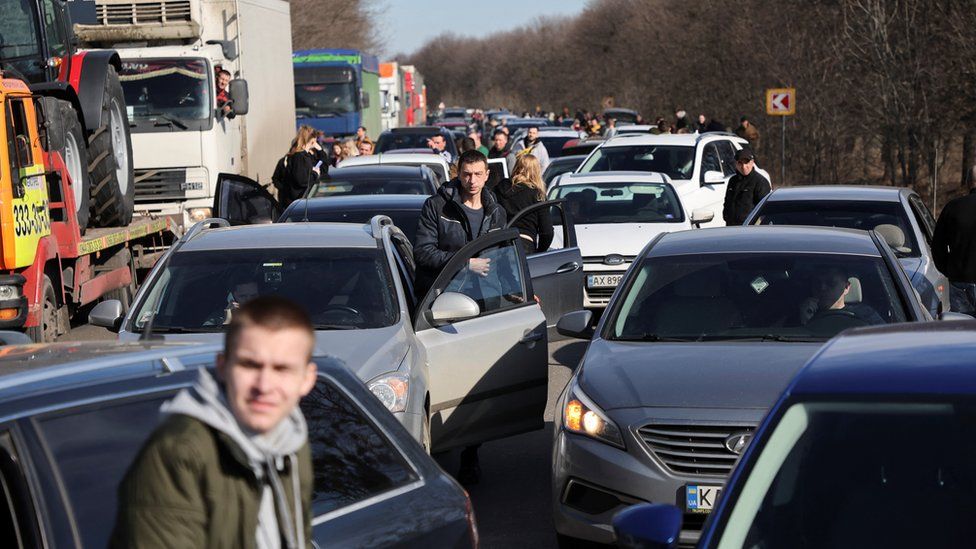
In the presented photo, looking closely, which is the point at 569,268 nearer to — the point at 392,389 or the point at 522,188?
the point at 522,188

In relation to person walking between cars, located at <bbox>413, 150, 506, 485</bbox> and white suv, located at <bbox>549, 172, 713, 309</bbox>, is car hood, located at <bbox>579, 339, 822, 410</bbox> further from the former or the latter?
white suv, located at <bbox>549, 172, 713, 309</bbox>

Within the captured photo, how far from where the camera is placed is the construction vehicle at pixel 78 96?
13.3m

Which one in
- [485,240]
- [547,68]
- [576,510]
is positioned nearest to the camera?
[576,510]

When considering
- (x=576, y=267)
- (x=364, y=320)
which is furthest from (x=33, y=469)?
(x=576, y=267)

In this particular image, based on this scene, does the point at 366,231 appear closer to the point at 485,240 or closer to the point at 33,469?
the point at 485,240

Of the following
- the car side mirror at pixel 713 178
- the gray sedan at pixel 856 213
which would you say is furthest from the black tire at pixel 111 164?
the car side mirror at pixel 713 178

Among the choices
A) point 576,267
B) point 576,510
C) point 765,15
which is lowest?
point 576,510

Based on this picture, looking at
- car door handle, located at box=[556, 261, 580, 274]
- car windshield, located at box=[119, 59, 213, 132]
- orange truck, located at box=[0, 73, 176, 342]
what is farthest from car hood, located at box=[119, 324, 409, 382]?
car windshield, located at box=[119, 59, 213, 132]

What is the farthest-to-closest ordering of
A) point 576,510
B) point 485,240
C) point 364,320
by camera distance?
point 485,240 → point 364,320 → point 576,510

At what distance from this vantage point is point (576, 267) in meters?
10.0

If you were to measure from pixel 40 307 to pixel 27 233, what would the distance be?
0.59 m

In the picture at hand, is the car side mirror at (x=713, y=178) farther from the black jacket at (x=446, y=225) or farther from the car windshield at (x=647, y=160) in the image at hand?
the black jacket at (x=446, y=225)

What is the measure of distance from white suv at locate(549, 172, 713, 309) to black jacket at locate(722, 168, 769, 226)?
0.95 feet

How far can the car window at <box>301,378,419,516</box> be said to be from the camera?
3783 mm
